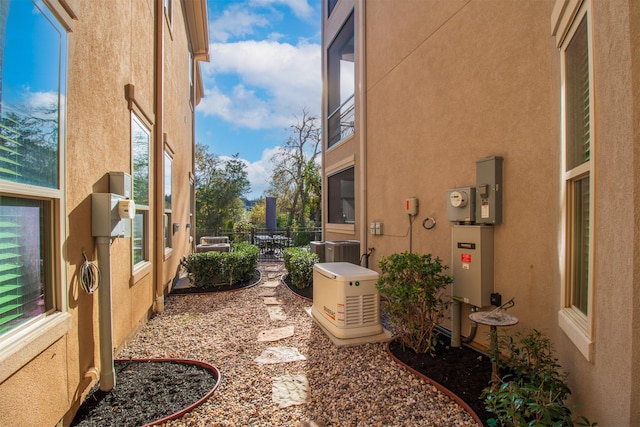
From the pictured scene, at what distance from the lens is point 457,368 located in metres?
3.03

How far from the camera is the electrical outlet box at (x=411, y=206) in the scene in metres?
4.49

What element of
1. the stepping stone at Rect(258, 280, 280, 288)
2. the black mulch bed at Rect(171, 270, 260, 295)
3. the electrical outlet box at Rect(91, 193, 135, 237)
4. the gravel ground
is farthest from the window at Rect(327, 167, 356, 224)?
the electrical outlet box at Rect(91, 193, 135, 237)

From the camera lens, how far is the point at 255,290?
21.5 feet

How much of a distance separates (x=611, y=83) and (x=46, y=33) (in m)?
3.12

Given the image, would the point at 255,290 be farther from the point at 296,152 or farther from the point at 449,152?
the point at 296,152

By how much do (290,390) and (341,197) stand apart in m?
5.49

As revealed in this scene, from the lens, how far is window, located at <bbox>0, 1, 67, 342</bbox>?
5.54 feet

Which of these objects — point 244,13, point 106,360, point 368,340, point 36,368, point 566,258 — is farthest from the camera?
point 244,13

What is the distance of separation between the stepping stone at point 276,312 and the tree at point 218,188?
13543 mm

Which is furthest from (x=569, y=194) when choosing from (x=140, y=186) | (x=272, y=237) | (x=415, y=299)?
(x=272, y=237)

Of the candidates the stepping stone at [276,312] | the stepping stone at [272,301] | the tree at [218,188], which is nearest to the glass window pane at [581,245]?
the stepping stone at [276,312]

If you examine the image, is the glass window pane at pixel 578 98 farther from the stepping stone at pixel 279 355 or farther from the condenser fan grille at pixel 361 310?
the stepping stone at pixel 279 355

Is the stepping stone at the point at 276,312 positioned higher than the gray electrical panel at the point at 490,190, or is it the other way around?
the gray electrical panel at the point at 490,190

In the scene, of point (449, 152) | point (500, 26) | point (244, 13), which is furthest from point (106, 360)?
point (244, 13)
